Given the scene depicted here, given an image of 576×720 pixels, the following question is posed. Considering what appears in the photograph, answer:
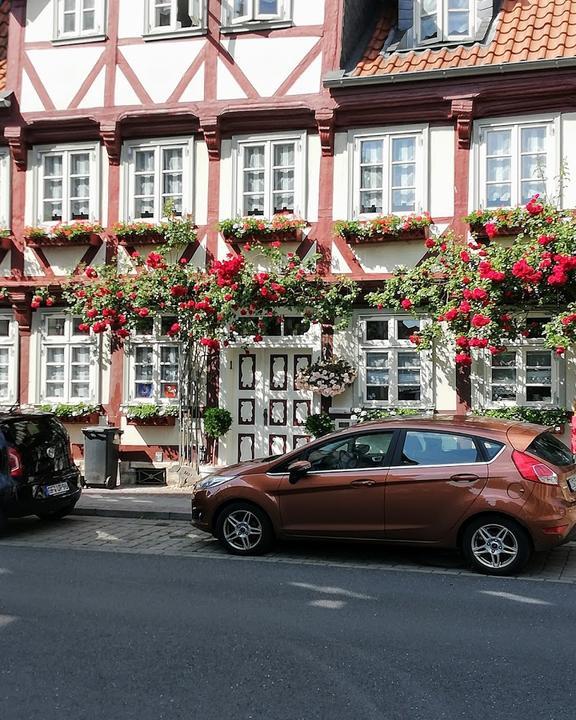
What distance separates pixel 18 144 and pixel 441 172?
315 inches

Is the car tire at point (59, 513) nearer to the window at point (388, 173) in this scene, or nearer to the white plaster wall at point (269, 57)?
the window at point (388, 173)

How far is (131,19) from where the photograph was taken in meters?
15.4

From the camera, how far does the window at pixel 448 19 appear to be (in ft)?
47.8

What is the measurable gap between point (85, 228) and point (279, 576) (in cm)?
935

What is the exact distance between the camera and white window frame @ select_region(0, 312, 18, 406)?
15.8m

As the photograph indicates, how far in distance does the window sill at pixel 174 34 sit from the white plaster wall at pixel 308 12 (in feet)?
5.54

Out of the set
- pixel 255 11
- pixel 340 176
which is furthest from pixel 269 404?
pixel 255 11

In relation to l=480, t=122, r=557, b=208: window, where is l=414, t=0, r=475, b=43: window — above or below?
above

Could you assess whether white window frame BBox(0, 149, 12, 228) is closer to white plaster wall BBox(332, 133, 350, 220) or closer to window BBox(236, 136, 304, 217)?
window BBox(236, 136, 304, 217)

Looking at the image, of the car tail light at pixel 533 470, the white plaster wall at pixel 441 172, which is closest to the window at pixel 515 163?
the white plaster wall at pixel 441 172

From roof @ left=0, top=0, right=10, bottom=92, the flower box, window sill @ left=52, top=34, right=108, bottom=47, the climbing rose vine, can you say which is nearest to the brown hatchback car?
the climbing rose vine

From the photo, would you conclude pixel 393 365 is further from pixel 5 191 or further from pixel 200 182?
pixel 5 191

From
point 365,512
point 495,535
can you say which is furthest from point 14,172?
point 495,535

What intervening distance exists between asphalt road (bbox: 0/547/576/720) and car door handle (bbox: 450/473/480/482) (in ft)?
3.10
